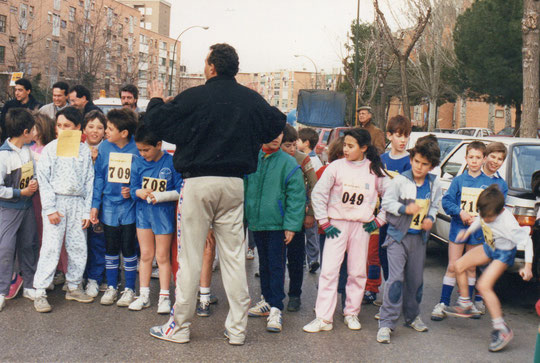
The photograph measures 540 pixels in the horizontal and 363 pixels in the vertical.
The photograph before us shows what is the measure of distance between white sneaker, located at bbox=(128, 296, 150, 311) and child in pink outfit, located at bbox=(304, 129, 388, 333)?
1538 millimetres

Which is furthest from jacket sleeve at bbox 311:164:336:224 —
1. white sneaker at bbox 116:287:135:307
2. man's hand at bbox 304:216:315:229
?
white sneaker at bbox 116:287:135:307

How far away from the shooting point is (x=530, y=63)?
41.5 feet

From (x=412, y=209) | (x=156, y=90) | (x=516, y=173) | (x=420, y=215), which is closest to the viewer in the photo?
(x=156, y=90)

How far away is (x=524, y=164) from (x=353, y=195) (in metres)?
2.56

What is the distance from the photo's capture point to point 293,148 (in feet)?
19.4

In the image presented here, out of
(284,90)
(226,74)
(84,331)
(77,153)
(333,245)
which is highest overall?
(284,90)

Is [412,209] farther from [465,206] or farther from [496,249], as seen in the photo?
[465,206]

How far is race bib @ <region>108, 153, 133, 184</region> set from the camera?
536cm

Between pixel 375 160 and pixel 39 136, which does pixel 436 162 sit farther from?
pixel 39 136

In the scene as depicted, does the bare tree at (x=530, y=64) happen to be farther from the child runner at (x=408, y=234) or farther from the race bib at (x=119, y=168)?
the race bib at (x=119, y=168)

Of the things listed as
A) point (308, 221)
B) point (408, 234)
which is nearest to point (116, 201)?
point (308, 221)

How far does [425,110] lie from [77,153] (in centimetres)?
6550

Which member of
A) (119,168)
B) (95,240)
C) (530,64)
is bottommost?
(95,240)

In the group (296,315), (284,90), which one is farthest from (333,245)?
(284,90)
